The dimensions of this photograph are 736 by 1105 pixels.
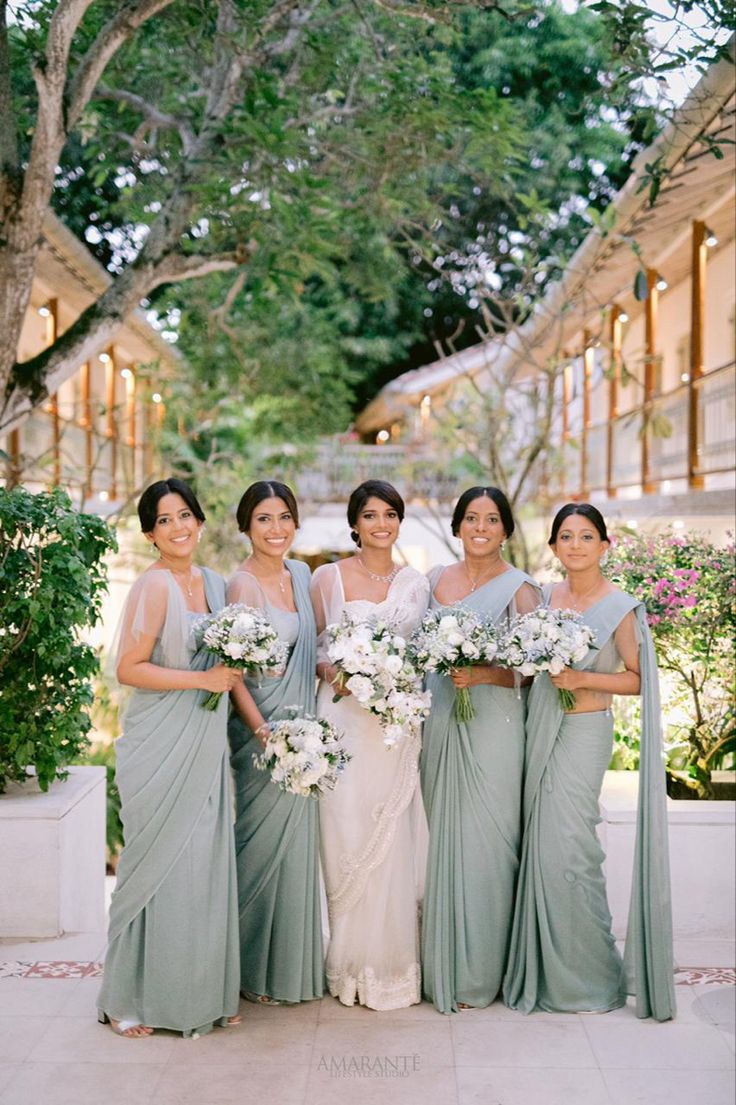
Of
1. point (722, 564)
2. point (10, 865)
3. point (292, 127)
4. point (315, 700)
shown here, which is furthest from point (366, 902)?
point (292, 127)

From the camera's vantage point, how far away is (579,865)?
4.67 m

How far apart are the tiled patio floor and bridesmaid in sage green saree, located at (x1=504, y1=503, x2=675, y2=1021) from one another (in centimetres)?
15

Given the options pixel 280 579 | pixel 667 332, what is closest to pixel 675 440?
pixel 667 332

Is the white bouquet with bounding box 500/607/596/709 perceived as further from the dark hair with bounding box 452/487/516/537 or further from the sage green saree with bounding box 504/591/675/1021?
the dark hair with bounding box 452/487/516/537

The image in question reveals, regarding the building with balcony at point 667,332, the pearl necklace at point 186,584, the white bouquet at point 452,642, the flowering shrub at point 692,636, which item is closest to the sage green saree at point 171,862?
the pearl necklace at point 186,584

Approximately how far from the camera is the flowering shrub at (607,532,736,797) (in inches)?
234

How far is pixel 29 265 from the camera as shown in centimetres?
702

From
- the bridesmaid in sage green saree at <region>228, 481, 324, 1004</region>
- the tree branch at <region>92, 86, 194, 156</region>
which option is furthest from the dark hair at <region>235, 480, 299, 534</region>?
the tree branch at <region>92, 86, 194, 156</region>

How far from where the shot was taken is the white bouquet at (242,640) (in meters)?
4.13

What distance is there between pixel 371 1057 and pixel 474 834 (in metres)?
0.92

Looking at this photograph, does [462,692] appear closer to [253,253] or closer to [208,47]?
[253,253]

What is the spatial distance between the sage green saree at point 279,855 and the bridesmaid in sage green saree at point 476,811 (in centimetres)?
47

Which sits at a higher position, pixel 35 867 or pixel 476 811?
pixel 476 811

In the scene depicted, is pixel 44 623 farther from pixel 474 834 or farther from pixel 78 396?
pixel 78 396
